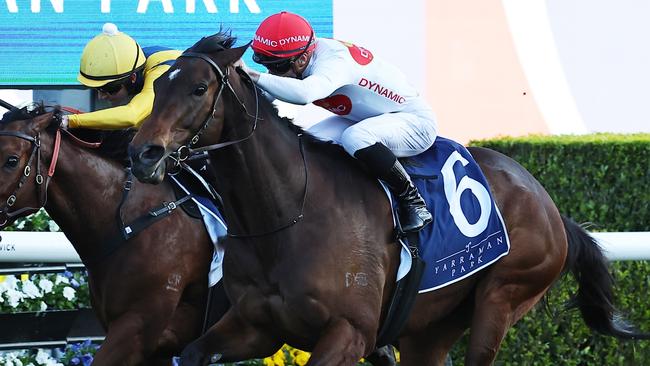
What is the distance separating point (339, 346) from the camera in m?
4.16

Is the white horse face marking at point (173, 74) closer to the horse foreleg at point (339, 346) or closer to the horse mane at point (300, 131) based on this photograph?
the horse mane at point (300, 131)

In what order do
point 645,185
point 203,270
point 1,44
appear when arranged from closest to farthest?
point 203,270 → point 645,185 → point 1,44

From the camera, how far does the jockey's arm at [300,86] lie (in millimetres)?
4133

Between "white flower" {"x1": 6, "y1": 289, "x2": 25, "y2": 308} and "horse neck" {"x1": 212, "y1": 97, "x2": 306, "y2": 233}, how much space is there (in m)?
1.99

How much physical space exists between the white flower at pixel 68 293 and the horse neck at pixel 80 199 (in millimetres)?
1063

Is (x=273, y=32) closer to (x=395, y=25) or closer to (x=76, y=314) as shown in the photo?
(x=76, y=314)

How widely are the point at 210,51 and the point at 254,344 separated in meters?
1.10

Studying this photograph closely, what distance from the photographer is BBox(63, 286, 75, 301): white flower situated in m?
5.89

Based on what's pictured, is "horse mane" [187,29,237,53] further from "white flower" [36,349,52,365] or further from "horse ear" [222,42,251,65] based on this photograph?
"white flower" [36,349,52,365]

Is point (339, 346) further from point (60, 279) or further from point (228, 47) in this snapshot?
point (60, 279)

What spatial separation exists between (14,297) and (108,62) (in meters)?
1.56

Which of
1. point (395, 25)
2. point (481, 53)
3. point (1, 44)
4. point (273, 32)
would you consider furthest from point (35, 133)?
point (481, 53)

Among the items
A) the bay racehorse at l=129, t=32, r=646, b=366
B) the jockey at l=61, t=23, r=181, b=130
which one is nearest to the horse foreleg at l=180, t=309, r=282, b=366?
the bay racehorse at l=129, t=32, r=646, b=366

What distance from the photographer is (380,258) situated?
446cm
